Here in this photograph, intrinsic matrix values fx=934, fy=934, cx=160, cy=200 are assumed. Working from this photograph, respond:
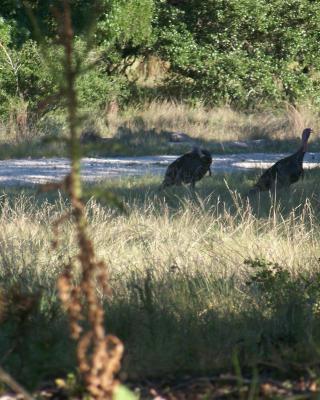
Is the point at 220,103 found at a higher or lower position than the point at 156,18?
lower

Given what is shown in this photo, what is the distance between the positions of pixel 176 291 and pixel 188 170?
264 inches

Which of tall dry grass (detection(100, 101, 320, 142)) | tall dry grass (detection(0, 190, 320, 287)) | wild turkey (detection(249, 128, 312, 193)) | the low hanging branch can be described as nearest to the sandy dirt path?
wild turkey (detection(249, 128, 312, 193))

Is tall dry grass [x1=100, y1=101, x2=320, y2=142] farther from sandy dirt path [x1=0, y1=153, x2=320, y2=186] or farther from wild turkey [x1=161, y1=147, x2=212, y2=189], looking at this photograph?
wild turkey [x1=161, y1=147, x2=212, y2=189]

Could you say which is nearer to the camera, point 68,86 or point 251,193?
point 68,86

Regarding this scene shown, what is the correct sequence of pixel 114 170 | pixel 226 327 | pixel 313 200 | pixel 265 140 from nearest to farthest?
pixel 226 327
pixel 313 200
pixel 114 170
pixel 265 140

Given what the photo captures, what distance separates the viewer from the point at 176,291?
5668mm

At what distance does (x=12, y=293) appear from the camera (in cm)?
415

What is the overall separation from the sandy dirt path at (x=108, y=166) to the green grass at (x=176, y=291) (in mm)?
4721

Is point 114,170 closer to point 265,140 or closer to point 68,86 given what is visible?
point 265,140

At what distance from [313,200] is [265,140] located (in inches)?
412

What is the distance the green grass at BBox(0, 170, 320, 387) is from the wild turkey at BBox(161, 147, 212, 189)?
8.37 ft

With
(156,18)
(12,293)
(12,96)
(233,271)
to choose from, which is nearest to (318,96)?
(156,18)

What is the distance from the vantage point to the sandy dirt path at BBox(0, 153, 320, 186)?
1423 cm

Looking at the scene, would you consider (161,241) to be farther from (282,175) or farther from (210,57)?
(210,57)
